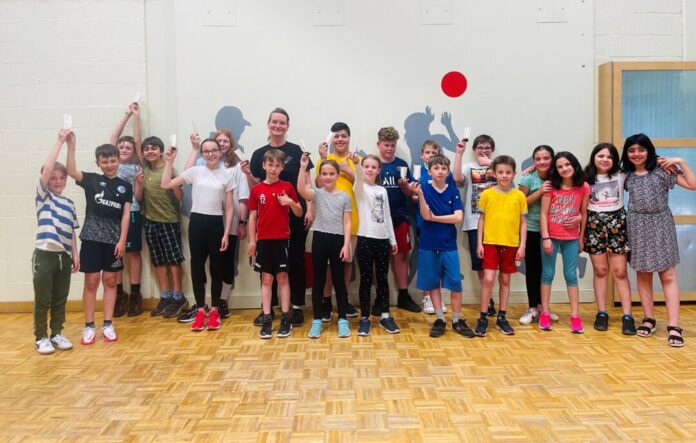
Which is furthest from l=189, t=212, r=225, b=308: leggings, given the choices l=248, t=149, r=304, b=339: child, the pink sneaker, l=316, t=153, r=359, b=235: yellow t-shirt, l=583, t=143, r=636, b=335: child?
l=583, t=143, r=636, b=335: child

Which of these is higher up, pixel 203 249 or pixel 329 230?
pixel 329 230

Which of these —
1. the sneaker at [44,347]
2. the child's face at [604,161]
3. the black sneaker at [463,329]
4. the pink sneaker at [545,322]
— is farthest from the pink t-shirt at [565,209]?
the sneaker at [44,347]

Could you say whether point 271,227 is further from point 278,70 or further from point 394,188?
point 278,70

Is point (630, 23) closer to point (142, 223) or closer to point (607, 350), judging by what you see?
point (607, 350)

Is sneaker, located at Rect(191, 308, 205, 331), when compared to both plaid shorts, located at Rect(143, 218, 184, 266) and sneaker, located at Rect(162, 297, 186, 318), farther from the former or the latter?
plaid shorts, located at Rect(143, 218, 184, 266)

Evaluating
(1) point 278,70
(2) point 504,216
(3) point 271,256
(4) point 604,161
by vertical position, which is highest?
(1) point 278,70

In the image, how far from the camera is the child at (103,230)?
3.43 metres

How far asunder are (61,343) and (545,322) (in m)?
3.15

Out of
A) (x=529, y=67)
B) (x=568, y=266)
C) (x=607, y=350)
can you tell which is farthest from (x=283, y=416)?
(x=529, y=67)

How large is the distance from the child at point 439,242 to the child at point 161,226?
1939mm

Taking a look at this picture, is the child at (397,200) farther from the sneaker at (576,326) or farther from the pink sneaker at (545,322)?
the sneaker at (576,326)

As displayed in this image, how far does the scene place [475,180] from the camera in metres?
4.07

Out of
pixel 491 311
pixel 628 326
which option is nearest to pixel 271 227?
pixel 491 311

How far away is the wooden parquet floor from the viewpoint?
2094mm
